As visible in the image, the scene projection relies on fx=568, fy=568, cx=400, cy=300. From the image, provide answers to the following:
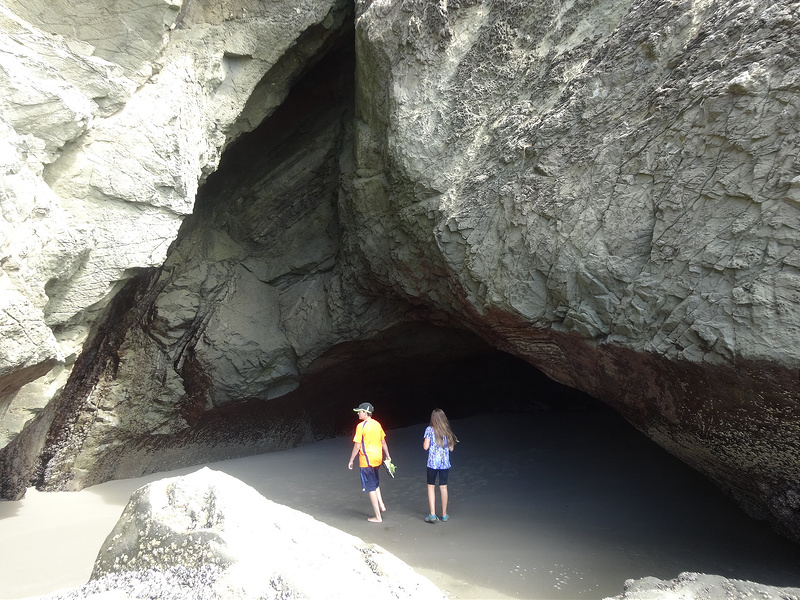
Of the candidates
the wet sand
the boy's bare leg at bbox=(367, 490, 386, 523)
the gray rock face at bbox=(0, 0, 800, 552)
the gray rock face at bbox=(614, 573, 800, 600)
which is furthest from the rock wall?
the boy's bare leg at bbox=(367, 490, 386, 523)

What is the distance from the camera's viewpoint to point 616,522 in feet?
15.6

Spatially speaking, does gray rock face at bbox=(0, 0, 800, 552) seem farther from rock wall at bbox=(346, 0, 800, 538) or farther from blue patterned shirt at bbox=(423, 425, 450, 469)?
blue patterned shirt at bbox=(423, 425, 450, 469)

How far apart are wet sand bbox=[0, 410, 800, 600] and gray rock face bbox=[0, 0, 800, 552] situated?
45 centimetres

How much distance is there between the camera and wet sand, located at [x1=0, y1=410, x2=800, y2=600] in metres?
3.67

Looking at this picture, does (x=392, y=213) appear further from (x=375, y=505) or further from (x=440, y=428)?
(x=375, y=505)

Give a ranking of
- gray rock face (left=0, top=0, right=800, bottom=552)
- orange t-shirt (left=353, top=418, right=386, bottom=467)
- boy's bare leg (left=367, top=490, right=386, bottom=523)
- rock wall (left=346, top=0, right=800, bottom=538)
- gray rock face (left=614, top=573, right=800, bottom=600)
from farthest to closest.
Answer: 1. boy's bare leg (left=367, top=490, right=386, bottom=523)
2. orange t-shirt (left=353, top=418, right=386, bottom=467)
3. gray rock face (left=0, top=0, right=800, bottom=552)
4. rock wall (left=346, top=0, right=800, bottom=538)
5. gray rock face (left=614, top=573, right=800, bottom=600)

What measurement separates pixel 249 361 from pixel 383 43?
390 cm

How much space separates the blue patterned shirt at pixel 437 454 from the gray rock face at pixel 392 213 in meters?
1.18

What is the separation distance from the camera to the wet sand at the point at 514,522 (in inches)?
144

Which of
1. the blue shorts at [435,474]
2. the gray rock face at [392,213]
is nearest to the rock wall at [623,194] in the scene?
the gray rock face at [392,213]

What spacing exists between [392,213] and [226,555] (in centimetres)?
429

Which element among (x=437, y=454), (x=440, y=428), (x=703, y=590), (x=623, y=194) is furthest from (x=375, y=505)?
(x=623, y=194)

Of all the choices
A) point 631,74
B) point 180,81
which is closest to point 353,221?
point 180,81

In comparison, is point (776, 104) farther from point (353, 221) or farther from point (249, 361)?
point (249, 361)
